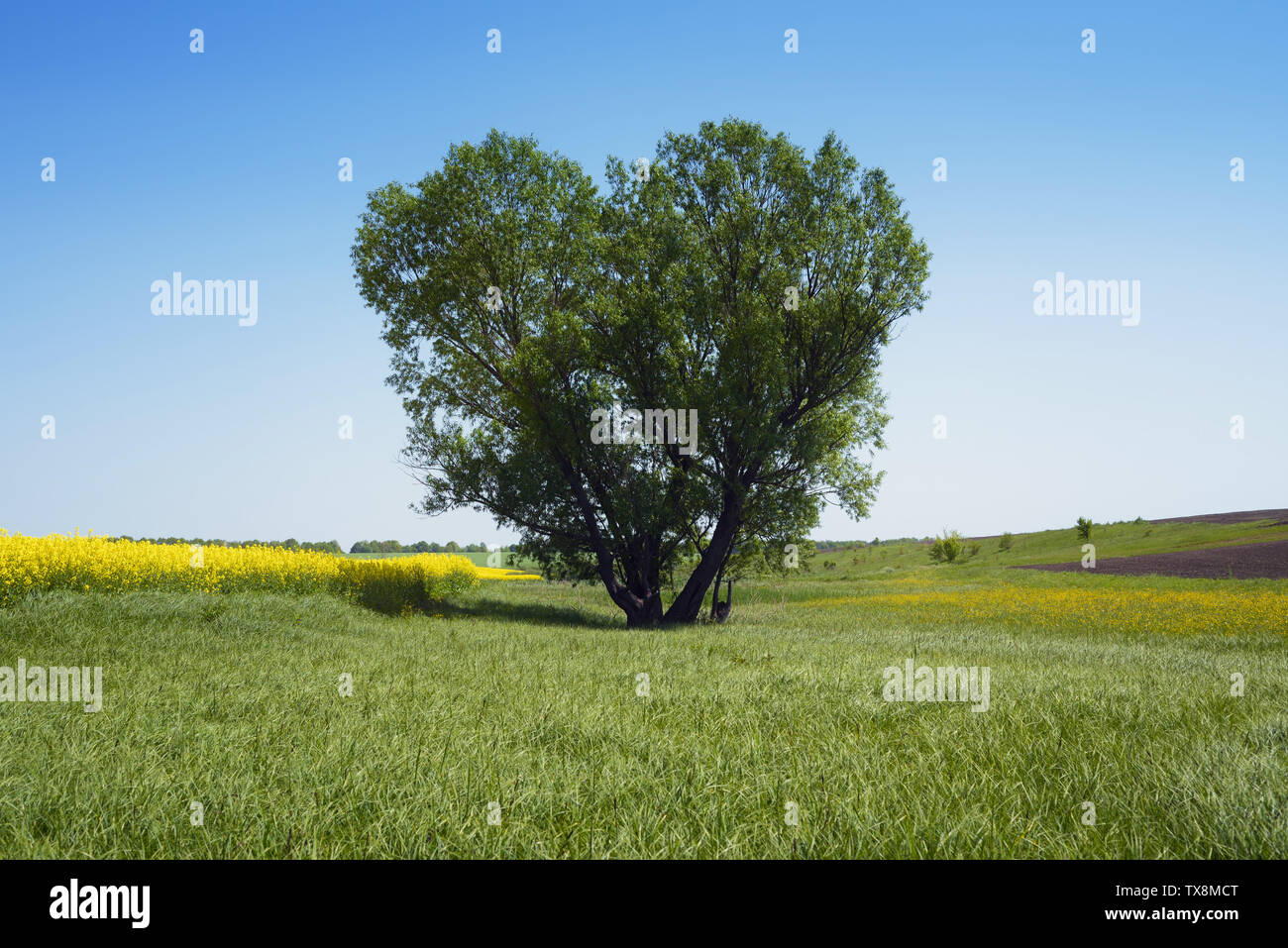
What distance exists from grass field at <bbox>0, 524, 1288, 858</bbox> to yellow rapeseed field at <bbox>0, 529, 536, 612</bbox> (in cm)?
309

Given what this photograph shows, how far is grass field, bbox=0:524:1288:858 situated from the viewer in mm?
3629

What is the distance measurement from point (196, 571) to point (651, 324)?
14308mm

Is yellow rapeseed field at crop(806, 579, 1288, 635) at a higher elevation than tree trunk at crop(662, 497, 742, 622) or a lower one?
lower

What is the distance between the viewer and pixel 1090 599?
28.5 meters

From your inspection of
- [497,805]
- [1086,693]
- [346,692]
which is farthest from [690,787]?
[1086,693]

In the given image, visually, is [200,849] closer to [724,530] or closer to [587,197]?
[724,530]

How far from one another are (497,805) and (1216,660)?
1436 cm

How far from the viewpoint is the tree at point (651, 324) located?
65.4ft

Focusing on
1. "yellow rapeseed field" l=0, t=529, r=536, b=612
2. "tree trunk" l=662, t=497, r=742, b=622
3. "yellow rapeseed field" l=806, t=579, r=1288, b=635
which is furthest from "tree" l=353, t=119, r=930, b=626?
"yellow rapeseed field" l=806, t=579, r=1288, b=635
